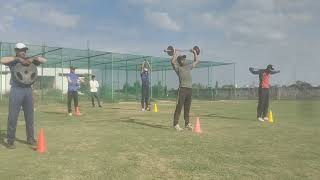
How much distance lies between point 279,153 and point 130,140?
3.20 m

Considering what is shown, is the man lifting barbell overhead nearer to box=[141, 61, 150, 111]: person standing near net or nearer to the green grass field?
the green grass field

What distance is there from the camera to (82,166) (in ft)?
25.9

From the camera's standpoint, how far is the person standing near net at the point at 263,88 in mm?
17156

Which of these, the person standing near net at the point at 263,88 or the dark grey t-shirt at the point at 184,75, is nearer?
the dark grey t-shirt at the point at 184,75

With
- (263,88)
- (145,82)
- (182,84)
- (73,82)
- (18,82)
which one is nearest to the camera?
(18,82)

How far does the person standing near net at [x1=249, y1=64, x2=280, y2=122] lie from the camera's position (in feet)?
56.3

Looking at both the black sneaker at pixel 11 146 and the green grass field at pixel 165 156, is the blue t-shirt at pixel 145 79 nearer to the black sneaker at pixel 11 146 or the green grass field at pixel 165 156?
the green grass field at pixel 165 156

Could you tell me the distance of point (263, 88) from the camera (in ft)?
56.8

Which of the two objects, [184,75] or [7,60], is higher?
[7,60]

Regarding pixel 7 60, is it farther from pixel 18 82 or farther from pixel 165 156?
pixel 165 156

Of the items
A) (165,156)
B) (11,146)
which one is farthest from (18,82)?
(165,156)

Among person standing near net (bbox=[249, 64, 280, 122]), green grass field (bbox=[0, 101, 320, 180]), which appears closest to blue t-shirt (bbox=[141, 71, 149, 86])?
person standing near net (bbox=[249, 64, 280, 122])

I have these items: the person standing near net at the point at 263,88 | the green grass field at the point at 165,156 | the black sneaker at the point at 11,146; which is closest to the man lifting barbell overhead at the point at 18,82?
the black sneaker at the point at 11,146

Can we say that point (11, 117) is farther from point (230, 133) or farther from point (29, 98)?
point (230, 133)
